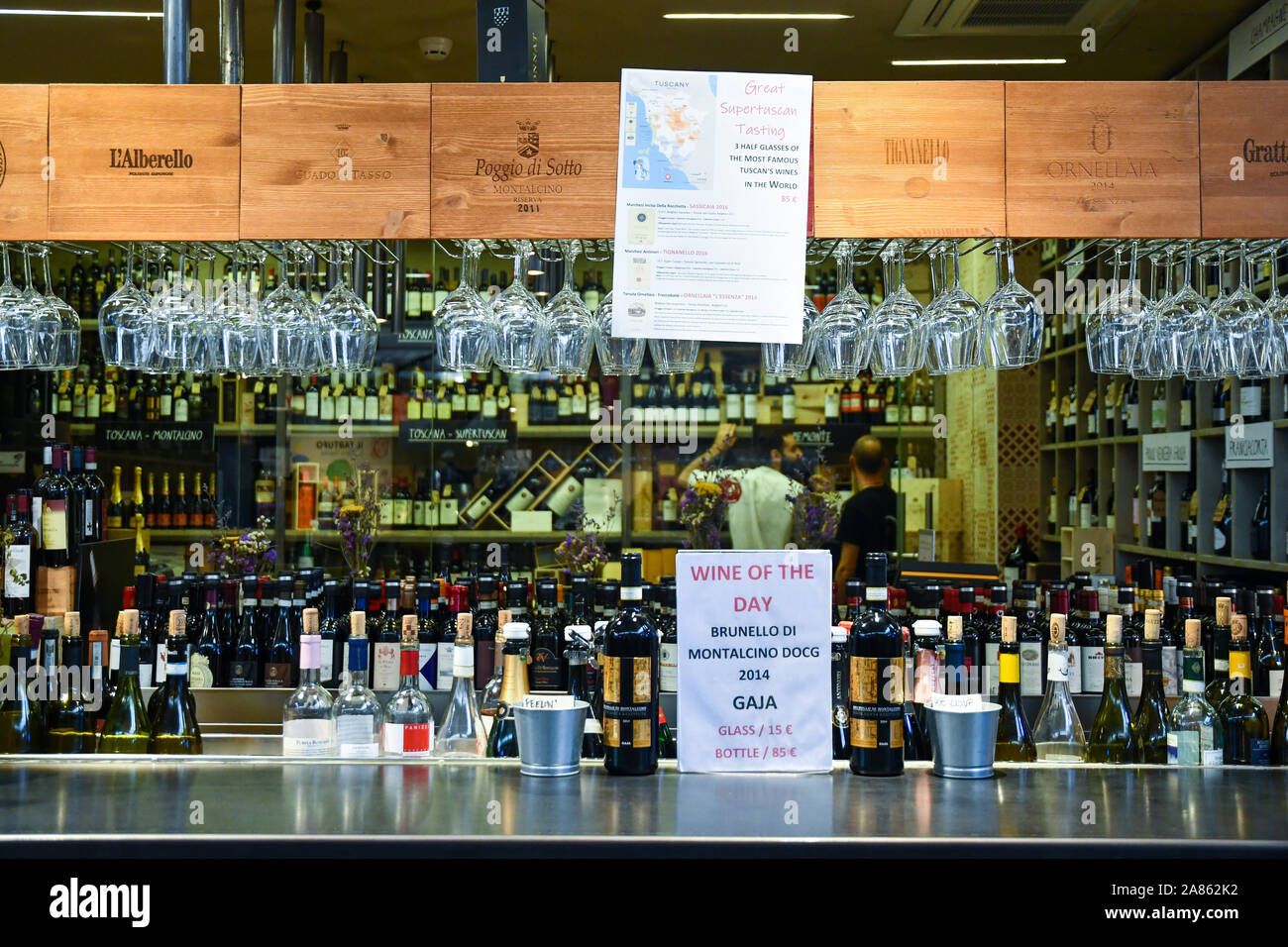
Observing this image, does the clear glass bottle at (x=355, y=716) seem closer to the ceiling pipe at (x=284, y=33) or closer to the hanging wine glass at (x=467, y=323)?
the hanging wine glass at (x=467, y=323)

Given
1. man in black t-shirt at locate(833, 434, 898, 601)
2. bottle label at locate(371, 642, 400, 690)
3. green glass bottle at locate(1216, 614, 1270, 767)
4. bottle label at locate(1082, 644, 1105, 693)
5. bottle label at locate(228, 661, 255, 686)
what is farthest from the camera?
man in black t-shirt at locate(833, 434, 898, 601)

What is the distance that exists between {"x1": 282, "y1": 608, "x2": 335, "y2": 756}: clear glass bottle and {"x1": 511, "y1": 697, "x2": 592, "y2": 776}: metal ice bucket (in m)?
0.51

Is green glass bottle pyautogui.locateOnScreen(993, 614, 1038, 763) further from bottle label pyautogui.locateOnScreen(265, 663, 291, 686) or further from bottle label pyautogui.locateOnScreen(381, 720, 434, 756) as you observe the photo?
bottle label pyautogui.locateOnScreen(265, 663, 291, 686)

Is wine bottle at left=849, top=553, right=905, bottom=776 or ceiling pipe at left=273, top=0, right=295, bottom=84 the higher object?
ceiling pipe at left=273, top=0, right=295, bottom=84

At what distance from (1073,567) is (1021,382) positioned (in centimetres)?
175

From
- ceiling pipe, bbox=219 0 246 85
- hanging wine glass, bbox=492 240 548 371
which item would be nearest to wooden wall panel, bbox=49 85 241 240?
ceiling pipe, bbox=219 0 246 85

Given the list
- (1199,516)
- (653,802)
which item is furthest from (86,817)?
(1199,516)

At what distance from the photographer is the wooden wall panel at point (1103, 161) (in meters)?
2.31

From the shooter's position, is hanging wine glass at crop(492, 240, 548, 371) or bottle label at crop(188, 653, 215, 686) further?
bottle label at crop(188, 653, 215, 686)

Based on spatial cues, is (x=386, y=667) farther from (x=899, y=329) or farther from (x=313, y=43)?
(x=313, y=43)

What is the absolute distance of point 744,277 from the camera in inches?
92.1

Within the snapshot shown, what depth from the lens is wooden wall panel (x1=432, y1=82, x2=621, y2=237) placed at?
2348mm

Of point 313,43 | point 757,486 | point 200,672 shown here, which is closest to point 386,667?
point 200,672
